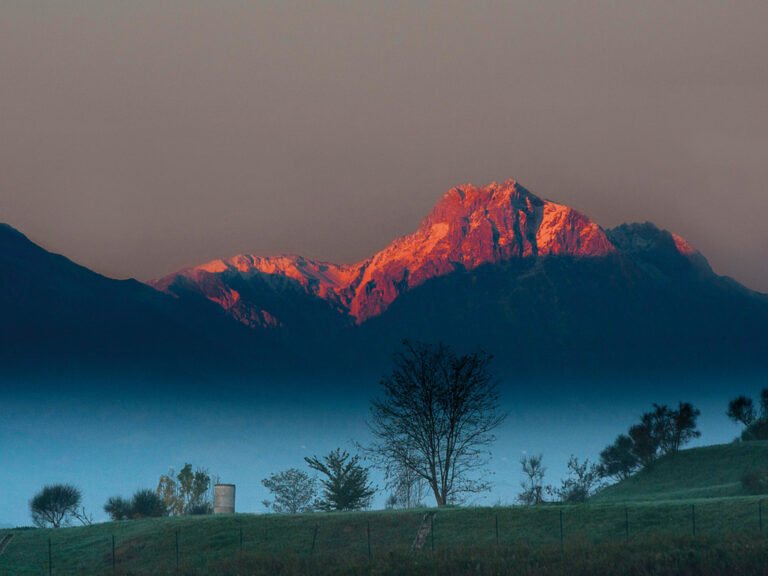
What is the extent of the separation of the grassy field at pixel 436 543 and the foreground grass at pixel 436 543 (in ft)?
0.25

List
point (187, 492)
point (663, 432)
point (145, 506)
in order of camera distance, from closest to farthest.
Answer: point (145, 506) → point (663, 432) → point (187, 492)

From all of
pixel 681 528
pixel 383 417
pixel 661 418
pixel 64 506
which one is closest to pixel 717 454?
pixel 661 418

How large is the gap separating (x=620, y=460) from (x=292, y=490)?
57.4m

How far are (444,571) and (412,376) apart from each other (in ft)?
172

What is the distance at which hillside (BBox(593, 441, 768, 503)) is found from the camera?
110125 mm

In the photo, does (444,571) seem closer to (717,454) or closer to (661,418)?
(717,454)

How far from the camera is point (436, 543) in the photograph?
244ft

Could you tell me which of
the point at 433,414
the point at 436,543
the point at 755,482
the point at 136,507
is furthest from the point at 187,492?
the point at 436,543

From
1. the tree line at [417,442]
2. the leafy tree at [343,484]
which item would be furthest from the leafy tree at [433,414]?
the leafy tree at [343,484]

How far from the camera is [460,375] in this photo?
116 meters

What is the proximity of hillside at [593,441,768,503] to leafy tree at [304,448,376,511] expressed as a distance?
80.2ft

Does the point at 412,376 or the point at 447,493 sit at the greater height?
the point at 412,376

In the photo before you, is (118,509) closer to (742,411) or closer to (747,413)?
(742,411)

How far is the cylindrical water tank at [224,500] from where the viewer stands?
10888 centimetres
